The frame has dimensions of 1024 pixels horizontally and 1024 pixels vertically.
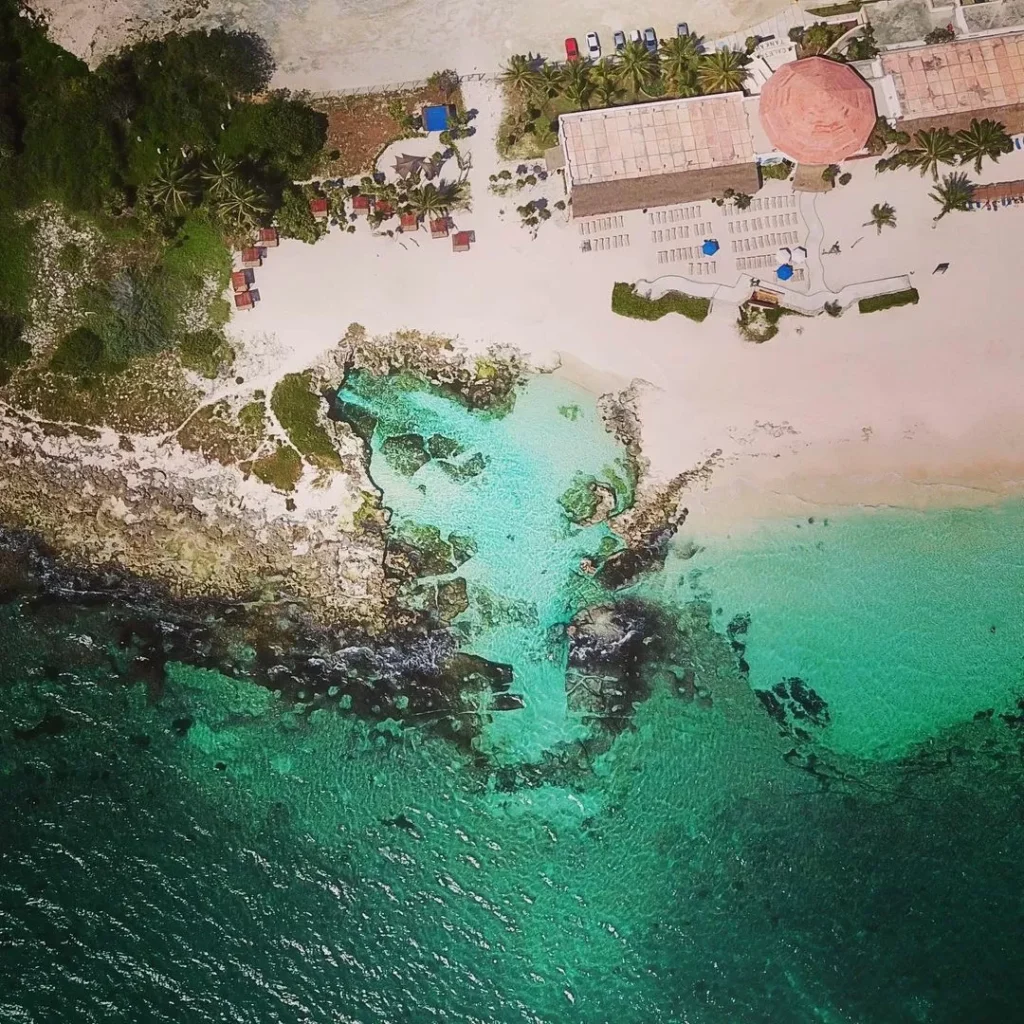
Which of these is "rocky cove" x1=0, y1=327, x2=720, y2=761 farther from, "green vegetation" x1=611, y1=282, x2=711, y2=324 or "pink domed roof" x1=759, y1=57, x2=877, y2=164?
"pink domed roof" x1=759, y1=57, x2=877, y2=164

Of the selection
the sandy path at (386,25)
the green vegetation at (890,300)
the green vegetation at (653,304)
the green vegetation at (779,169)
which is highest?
the sandy path at (386,25)

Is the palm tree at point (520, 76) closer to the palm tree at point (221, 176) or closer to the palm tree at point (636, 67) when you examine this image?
the palm tree at point (636, 67)

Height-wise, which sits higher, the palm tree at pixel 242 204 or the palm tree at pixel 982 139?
the palm tree at pixel 242 204

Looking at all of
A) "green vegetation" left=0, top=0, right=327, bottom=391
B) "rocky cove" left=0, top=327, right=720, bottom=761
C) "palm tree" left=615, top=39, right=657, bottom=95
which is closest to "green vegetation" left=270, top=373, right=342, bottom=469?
"rocky cove" left=0, top=327, right=720, bottom=761

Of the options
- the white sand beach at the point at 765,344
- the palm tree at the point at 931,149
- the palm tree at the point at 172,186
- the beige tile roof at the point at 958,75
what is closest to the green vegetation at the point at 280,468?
the white sand beach at the point at 765,344

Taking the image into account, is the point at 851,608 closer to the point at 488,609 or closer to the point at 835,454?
the point at 835,454

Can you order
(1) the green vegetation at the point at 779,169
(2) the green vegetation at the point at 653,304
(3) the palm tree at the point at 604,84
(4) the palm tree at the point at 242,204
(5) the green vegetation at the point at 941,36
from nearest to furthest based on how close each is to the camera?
(4) the palm tree at the point at 242,204
(3) the palm tree at the point at 604,84
(5) the green vegetation at the point at 941,36
(1) the green vegetation at the point at 779,169
(2) the green vegetation at the point at 653,304

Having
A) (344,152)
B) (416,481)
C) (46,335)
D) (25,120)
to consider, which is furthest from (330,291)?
(25,120)
